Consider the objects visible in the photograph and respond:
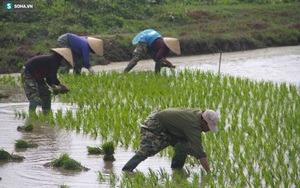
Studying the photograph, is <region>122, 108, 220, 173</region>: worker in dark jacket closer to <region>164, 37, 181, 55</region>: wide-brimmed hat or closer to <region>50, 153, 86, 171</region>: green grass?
<region>50, 153, 86, 171</region>: green grass

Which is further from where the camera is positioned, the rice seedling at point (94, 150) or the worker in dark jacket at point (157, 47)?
the worker in dark jacket at point (157, 47)

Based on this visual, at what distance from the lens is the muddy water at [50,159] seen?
6.83 m

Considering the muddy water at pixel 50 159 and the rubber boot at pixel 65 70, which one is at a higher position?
the rubber boot at pixel 65 70

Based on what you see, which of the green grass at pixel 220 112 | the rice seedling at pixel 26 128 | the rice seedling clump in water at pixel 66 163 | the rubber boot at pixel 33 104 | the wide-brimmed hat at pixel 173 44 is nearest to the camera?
the rice seedling clump in water at pixel 66 163

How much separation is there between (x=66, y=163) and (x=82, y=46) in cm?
539

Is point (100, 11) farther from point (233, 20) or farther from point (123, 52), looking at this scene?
point (233, 20)

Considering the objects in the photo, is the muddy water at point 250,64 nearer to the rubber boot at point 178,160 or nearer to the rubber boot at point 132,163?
the rubber boot at point 178,160

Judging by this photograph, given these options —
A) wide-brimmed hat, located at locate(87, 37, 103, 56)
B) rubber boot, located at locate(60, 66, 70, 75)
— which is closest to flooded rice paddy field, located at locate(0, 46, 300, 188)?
wide-brimmed hat, located at locate(87, 37, 103, 56)

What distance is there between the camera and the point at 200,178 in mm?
6992

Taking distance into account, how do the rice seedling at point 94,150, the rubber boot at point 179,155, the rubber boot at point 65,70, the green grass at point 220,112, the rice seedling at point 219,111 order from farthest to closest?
the rubber boot at point 65,70, the rice seedling at point 94,150, the green grass at point 220,112, the rice seedling at point 219,111, the rubber boot at point 179,155

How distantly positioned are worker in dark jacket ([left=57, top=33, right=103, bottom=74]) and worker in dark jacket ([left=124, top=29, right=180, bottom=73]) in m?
1.32

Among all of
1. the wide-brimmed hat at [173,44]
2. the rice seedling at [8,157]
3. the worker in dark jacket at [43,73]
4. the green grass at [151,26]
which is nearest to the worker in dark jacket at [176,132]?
the rice seedling at [8,157]

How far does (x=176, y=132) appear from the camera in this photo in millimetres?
6930

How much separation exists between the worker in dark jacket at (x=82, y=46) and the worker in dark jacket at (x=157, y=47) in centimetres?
132
